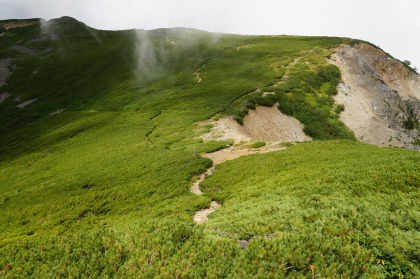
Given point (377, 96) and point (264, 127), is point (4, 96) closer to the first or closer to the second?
point (264, 127)

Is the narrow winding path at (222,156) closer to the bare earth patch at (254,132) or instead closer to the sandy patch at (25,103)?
the bare earth patch at (254,132)

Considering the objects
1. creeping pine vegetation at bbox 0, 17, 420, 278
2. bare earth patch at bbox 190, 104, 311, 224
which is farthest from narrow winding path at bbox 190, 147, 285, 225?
creeping pine vegetation at bbox 0, 17, 420, 278

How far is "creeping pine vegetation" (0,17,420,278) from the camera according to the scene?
6.87 m

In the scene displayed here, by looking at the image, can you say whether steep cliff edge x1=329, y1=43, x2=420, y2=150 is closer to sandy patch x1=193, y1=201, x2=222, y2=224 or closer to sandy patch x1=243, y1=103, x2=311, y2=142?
sandy patch x1=243, y1=103, x2=311, y2=142

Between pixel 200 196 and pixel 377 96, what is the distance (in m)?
70.6

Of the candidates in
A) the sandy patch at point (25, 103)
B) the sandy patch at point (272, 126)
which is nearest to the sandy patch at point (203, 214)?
the sandy patch at point (272, 126)

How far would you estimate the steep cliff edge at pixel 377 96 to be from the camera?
4691 cm

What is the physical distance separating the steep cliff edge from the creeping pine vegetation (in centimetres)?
626

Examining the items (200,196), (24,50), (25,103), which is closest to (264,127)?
(200,196)

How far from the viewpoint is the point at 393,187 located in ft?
34.3

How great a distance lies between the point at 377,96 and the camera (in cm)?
5962

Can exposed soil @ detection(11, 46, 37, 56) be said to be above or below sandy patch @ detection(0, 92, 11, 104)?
above

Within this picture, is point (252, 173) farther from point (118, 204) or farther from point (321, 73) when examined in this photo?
point (321, 73)

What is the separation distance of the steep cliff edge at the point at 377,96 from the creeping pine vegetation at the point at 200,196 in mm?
6257
